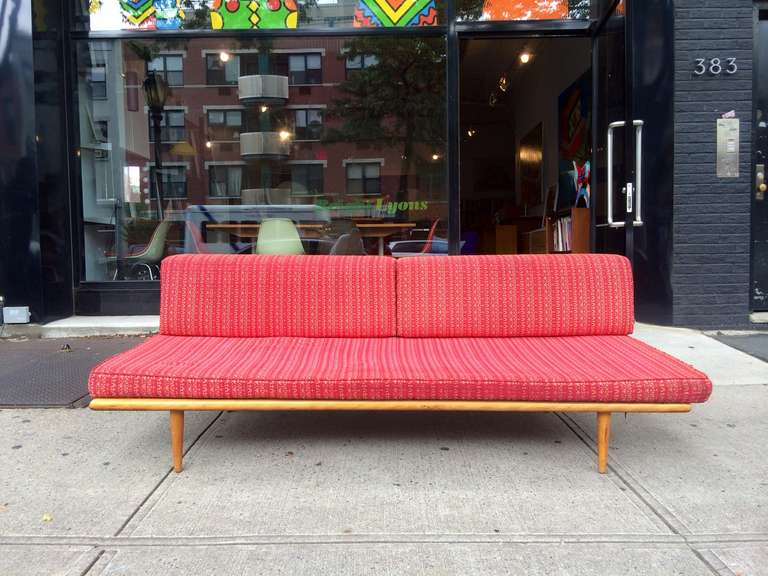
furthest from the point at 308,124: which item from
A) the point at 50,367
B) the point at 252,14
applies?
the point at 50,367

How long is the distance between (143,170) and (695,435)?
6110 mm

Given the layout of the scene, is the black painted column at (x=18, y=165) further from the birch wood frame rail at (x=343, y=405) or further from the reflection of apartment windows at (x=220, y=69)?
the birch wood frame rail at (x=343, y=405)

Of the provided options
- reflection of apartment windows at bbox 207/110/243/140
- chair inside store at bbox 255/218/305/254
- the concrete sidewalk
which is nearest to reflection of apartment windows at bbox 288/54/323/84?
reflection of apartment windows at bbox 207/110/243/140

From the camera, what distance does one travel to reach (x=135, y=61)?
689cm

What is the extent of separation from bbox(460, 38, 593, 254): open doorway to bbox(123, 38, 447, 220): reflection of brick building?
6.08ft

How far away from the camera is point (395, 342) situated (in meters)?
3.53

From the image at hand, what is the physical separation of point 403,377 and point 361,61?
16.6 ft

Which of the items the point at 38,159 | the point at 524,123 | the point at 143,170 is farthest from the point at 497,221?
the point at 38,159

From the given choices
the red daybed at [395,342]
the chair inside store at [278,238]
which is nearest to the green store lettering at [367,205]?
the chair inside store at [278,238]

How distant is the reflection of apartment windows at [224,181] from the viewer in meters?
7.04

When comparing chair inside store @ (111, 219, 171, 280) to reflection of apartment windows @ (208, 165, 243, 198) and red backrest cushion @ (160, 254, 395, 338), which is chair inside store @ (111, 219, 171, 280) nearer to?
reflection of apartment windows @ (208, 165, 243, 198)

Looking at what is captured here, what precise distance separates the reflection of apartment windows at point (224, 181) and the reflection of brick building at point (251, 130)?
11 mm

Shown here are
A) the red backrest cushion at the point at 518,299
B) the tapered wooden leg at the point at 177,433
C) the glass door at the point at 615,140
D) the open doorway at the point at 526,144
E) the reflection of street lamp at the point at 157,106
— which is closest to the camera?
the tapered wooden leg at the point at 177,433

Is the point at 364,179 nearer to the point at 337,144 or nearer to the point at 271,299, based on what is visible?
the point at 337,144
